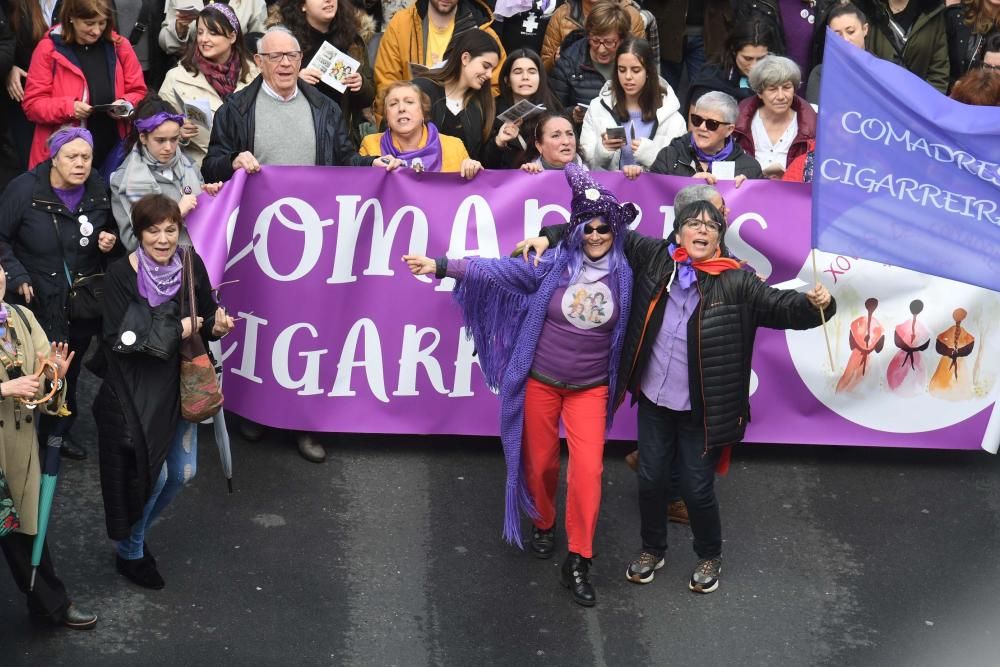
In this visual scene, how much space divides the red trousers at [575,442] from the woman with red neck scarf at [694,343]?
157 mm

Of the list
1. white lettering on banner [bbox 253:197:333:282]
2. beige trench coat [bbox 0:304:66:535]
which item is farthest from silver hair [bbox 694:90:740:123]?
beige trench coat [bbox 0:304:66:535]

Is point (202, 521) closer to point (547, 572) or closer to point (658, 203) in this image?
point (547, 572)

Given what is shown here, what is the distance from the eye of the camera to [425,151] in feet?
28.3

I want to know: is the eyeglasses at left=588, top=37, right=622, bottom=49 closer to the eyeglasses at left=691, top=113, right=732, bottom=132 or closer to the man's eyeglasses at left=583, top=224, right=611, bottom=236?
the eyeglasses at left=691, top=113, right=732, bottom=132

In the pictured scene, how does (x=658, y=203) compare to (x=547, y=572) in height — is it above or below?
above

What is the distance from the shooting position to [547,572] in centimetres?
765

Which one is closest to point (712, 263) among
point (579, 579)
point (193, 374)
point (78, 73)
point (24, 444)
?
point (579, 579)

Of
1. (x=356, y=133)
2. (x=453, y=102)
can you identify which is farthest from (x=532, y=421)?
(x=356, y=133)

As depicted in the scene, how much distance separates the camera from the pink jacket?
921 cm

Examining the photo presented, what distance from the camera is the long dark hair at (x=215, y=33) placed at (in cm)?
914

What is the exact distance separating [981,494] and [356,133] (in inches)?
171

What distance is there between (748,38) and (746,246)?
2169mm

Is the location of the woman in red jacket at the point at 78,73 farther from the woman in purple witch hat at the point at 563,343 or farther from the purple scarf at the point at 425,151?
the woman in purple witch hat at the point at 563,343

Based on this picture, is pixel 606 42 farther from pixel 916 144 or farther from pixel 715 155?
pixel 916 144
